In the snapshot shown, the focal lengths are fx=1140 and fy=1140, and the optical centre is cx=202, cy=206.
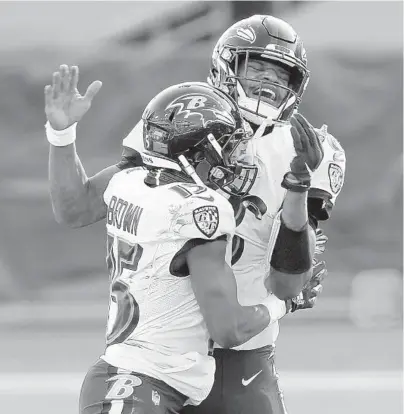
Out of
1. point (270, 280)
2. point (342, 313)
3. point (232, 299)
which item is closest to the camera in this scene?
point (232, 299)

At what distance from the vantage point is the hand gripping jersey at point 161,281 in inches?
96.9

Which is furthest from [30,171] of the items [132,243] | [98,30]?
[132,243]

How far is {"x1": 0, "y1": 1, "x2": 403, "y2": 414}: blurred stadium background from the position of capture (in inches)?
308

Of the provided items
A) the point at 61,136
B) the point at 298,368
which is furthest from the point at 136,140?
the point at 298,368

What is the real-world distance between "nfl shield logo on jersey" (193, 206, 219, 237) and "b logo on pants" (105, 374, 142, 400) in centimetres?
36

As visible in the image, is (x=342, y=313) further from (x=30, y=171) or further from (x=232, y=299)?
(x=232, y=299)

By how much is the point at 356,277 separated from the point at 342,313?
1.08 ft

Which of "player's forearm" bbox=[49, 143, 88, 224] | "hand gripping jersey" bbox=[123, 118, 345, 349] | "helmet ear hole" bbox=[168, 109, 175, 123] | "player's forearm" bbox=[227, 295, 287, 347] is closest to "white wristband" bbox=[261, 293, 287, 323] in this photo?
"player's forearm" bbox=[227, 295, 287, 347]

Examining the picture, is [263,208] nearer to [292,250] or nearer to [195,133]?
[292,250]

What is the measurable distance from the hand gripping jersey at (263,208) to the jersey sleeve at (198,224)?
0.43 metres

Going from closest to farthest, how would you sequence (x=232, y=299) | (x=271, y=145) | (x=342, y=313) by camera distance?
(x=232, y=299), (x=271, y=145), (x=342, y=313)

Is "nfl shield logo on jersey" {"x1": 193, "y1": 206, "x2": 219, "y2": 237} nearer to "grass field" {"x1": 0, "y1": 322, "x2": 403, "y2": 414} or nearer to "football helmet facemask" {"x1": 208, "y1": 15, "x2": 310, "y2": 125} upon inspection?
"football helmet facemask" {"x1": 208, "y1": 15, "x2": 310, "y2": 125}

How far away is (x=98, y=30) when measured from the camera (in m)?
8.28

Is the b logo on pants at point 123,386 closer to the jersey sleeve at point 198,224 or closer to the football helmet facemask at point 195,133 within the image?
→ the jersey sleeve at point 198,224
